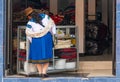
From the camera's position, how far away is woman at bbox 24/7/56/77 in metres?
9.54

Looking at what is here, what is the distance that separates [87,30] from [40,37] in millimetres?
3584

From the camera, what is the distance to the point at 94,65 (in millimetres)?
11008

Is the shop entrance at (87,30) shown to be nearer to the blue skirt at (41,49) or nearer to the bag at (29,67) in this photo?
the bag at (29,67)

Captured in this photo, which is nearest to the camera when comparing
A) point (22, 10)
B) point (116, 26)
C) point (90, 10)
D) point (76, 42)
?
point (116, 26)

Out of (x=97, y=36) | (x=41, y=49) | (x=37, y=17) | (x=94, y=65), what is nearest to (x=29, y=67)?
(x=41, y=49)

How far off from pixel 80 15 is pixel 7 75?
331 cm

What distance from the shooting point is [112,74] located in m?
9.80

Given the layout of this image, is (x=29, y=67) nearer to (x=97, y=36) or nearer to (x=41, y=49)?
(x=41, y=49)

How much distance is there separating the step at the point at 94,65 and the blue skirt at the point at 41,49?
1547mm

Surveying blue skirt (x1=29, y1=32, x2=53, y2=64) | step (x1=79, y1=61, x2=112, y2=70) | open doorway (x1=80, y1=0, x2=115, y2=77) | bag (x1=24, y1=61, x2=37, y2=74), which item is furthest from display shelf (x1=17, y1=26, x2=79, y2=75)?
open doorway (x1=80, y1=0, x2=115, y2=77)

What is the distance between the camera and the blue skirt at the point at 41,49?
31.4ft

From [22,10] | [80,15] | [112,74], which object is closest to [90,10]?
[80,15]

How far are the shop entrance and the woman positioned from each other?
602 mm

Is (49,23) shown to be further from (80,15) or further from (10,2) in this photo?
(80,15)
